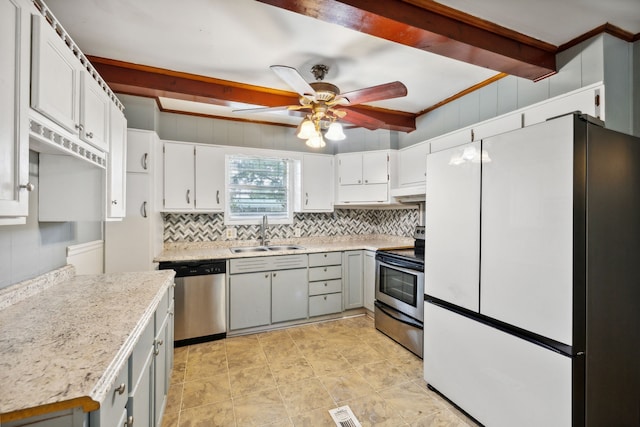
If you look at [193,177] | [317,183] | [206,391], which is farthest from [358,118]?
[206,391]

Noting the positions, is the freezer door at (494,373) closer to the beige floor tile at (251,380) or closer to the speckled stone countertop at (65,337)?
the beige floor tile at (251,380)

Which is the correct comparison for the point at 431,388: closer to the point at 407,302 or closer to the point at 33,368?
the point at 407,302

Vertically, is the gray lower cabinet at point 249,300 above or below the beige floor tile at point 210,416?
above

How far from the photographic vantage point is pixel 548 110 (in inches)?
82.4

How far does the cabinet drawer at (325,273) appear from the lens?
3506mm

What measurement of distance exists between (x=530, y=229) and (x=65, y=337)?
2.11m

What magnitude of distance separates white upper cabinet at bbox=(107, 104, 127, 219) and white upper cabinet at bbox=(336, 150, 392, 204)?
97.8 inches

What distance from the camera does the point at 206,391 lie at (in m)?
2.20

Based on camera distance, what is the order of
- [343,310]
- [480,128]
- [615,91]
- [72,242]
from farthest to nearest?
1. [343,310]
2. [480,128]
3. [72,242]
4. [615,91]

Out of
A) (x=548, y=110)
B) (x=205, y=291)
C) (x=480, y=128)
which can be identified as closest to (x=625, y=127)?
(x=548, y=110)

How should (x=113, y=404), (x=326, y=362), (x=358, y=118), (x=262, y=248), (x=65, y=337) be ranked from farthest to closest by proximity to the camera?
1. (x=262, y=248)
2. (x=358, y=118)
3. (x=326, y=362)
4. (x=65, y=337)
5. (x=113, y=404)

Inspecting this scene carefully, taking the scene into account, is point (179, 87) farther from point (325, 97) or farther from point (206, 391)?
point (206, 391)

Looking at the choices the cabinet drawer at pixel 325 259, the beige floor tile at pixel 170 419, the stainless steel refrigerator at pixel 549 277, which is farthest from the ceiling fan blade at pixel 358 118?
the beige floor tile at pixel 170 419

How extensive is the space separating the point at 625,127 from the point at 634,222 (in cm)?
68
